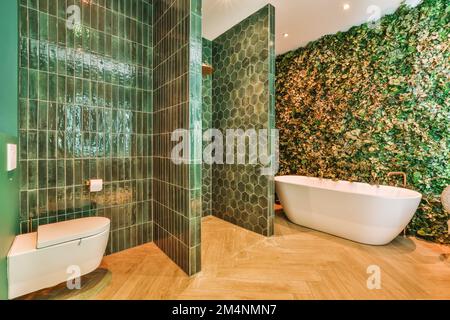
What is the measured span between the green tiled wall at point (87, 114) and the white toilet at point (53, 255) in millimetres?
397

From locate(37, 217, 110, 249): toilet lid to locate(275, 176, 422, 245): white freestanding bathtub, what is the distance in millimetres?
2180

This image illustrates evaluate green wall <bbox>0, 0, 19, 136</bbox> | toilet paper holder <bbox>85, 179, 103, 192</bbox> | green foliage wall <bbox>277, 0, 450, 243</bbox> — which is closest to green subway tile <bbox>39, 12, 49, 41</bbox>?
green wall <bbox>0, 0, 19, 136</bbox>

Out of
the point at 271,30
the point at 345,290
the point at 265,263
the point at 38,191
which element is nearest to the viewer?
the point at 345,290

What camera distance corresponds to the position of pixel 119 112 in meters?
2.06

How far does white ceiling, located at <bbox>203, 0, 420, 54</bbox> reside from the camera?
7.68 ft

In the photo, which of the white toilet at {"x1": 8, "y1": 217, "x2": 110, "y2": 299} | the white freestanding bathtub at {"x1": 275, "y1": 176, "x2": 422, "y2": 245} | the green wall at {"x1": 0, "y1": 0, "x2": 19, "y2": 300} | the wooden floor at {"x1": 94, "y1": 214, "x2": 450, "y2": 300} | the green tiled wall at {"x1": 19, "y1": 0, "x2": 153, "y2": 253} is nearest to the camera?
the green wall at {"x1": 0, "y1": 0, "x2": 19, "y2": 300}

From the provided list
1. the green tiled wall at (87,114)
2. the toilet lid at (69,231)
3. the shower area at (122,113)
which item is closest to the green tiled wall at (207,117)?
the shower area at (122,113)

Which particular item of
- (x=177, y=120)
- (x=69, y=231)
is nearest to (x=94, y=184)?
(x=69, y=231)

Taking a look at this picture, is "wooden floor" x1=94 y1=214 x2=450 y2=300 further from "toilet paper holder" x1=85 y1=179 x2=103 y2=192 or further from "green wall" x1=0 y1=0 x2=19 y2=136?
"green wall" x1=0 y1=0 x2=19 y2=136

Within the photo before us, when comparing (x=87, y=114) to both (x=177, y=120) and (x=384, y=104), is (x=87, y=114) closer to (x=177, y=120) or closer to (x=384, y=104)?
(x=177, y=120)

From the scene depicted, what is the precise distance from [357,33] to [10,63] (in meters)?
3.64

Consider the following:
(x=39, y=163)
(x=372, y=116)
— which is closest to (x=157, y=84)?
(x=39, y=163)

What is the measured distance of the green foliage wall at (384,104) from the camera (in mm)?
2242

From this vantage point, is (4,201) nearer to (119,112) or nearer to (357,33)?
(119,112)
